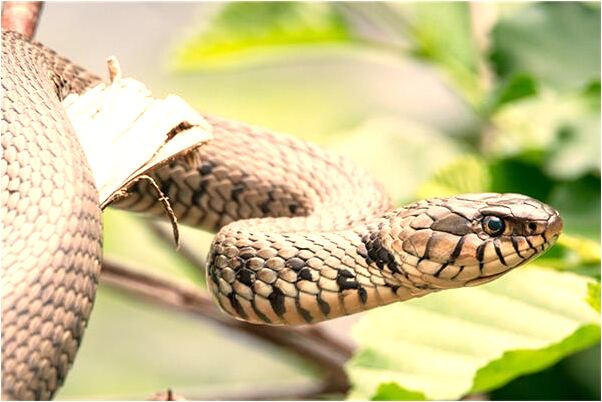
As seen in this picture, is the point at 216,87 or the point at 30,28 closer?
the point at 30,28

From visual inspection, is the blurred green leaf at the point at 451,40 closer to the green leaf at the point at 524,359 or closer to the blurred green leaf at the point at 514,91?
the blurred green leaf at the point at 514,91

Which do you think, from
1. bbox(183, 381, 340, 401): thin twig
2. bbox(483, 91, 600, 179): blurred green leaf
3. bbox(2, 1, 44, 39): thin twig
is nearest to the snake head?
bbox(2, 1, 44, 39): thin twig

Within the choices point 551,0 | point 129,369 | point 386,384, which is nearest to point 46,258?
point 386,384

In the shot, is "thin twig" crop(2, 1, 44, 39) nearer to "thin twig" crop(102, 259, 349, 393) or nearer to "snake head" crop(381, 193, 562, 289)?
"snake head" crop(381, 193, 562, 289)

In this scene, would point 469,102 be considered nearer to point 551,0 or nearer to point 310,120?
point 551,0

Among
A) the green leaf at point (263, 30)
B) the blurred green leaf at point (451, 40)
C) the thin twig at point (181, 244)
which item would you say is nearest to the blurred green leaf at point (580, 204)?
the blurred green leaf at point (451, 40)

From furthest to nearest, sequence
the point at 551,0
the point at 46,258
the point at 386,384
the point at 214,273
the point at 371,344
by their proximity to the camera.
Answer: the point at 551,0
the point at 371,344
the point at 386,384
the point at 214,273
the point at 46,258

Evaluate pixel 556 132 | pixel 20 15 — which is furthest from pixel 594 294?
pixel 20 15
